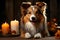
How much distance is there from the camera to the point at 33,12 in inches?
58.5

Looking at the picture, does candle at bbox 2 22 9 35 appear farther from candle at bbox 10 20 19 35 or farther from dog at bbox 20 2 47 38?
dog at bbox 20 2 47 38

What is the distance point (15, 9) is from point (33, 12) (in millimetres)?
384

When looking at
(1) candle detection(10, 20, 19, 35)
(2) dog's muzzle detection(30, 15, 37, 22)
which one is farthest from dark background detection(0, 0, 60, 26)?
(2) dog's muzzle detection(30, 15, 37, 22)

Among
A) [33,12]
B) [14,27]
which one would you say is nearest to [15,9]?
[14,27]

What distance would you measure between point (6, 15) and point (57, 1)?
1.71 ft

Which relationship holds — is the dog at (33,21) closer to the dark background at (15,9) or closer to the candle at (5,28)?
the candle at (5,28)

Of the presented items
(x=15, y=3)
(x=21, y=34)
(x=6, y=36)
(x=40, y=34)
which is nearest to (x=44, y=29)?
(x=40, y=34)

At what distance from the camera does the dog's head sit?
147 cm

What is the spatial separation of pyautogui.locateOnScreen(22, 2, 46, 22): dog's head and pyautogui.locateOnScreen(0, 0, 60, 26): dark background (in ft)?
0.93

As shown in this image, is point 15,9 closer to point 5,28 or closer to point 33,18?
point 5,28

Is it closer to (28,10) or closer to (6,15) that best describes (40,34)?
(28,10)

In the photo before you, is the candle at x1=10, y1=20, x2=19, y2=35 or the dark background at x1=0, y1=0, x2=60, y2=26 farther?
the dark background at x1=0, y1=0, x2=60, y2=26

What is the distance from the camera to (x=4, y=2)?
1.86 m

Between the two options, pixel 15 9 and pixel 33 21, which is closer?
pixel 33 21
